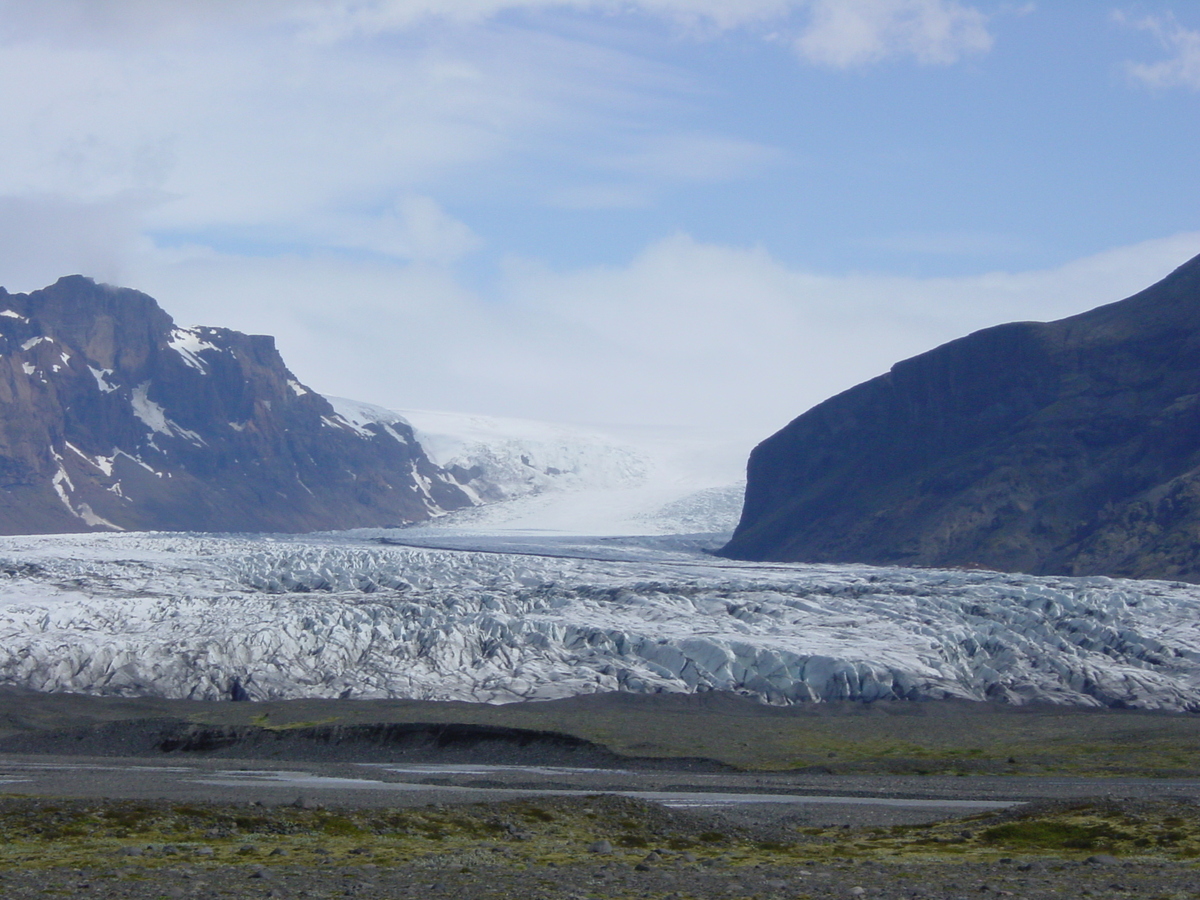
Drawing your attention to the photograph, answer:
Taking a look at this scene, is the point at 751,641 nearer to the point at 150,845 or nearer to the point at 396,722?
the point at 396,722

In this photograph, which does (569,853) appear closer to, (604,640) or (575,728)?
(575,728)

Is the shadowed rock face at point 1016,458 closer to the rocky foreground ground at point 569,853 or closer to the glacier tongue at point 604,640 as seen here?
the glacier tongue at point 604,640

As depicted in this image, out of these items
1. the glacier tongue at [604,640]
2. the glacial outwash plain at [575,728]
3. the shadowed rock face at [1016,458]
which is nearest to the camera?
the glacial outwash plain at [575,728]

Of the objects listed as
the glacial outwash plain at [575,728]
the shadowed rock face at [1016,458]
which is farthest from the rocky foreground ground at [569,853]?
the shadowed rock face at [1016,458]

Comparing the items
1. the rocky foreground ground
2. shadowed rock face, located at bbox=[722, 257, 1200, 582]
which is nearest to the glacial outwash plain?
the rocky foreground ground

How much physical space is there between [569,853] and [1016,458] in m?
106

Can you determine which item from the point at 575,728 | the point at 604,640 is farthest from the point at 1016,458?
the point at 575,728

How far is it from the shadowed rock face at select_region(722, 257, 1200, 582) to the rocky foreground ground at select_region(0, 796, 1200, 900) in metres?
76.0

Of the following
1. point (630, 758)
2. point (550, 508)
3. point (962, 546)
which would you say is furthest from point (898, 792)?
point (550, 508)

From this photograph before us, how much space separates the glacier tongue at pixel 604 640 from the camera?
163 ft

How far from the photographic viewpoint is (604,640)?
173 ft

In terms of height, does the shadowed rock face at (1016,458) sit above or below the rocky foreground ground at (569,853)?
above

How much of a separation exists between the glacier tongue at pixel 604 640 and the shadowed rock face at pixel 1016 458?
40.0 metres

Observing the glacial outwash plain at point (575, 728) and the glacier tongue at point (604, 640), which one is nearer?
the glacial outwash plain at point (575, 728)
